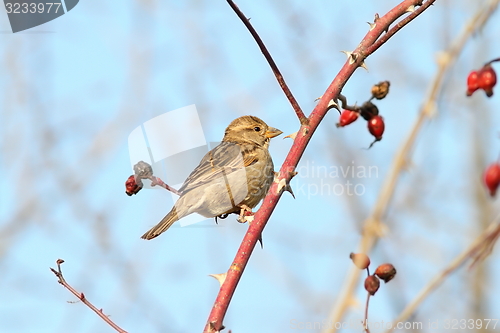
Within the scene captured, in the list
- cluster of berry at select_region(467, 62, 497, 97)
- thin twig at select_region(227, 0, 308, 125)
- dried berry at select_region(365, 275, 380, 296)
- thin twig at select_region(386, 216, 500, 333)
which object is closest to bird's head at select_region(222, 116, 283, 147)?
thin twig at select_region(227, 0, 308, 125)

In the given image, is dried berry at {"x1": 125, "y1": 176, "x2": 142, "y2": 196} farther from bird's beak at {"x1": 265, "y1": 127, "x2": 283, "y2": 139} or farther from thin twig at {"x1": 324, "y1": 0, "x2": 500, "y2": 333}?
bird's beak at {"x1": 265, "y1": 127, "x2": 283, "y2": 139}

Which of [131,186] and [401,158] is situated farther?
[131,186]

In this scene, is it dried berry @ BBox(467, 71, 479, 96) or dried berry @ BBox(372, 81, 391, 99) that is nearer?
dried berry @ BBox(467, 71, 479, 96)

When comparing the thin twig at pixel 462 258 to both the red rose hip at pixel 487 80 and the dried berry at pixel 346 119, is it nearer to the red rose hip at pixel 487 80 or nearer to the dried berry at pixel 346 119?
the red rose hip at pixel 487 80

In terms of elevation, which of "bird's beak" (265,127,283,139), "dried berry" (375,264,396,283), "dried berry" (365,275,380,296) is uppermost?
"bird's beak" (265,127,283,139)

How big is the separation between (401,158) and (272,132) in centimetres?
588

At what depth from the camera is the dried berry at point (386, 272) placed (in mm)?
2746

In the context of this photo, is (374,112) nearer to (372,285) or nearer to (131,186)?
(372,285)

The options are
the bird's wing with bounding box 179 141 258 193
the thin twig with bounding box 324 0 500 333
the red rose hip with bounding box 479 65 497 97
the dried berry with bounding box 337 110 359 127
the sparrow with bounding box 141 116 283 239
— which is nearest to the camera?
the thin twig with bounding box 324 0 500 333

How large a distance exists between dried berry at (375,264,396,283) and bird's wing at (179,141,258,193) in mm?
3398

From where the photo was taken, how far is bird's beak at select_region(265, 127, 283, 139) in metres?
7.54

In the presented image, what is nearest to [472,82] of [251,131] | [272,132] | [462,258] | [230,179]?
[462,258]

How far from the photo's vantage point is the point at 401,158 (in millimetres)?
1746

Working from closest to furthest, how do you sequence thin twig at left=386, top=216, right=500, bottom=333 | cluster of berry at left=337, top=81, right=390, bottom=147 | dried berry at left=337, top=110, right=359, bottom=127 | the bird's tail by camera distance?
thin twig at left=386, top=216, right=500, bottom=333 < cluster of berry at left=337, top=81, right=390, bottom=147 < dried berry at left=337, top=110, right=359, bottom=127 < the bird's tail
